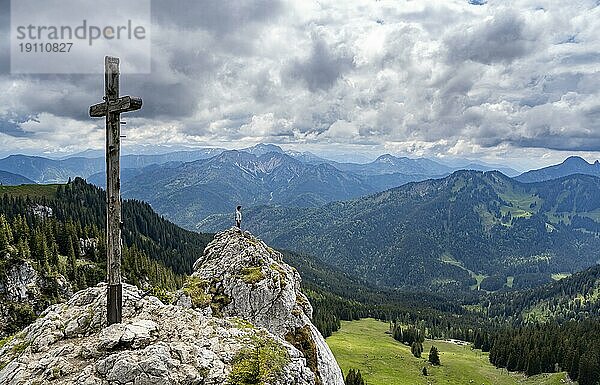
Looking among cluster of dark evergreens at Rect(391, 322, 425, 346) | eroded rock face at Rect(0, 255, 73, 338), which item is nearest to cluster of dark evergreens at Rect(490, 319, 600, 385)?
Result: cluster of dark evergreens at Rect(391, 322, 425, 346)

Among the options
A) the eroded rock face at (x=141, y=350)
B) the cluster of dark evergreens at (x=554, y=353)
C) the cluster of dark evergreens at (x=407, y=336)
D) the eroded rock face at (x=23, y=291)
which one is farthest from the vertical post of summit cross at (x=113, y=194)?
the cluster of dark evergreens at (x=407, y=336)

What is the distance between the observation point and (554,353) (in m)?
124

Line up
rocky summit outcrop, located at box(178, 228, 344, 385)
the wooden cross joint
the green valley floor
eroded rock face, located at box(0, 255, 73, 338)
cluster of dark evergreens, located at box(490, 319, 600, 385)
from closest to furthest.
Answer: the wooden cross joint, rocky summit outcrop, located at box(178, 228, 344, 385), eroded rock face, located at box(0, 255, 73, 338), cluster of dark evergreens, located at box(490, 319, 600, 385), the green valley floor

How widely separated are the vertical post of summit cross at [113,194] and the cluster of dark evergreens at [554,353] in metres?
131

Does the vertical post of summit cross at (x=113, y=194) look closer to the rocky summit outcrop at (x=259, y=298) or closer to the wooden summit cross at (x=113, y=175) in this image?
the wooden summit cross at (x=113, y=175)

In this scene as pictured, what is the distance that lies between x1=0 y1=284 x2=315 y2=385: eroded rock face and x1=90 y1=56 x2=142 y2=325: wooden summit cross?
1225mm

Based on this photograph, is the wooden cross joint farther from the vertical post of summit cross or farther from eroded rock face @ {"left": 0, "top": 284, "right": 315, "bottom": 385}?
eroded rock face @ {"left": 0, "top": 284, "right": 315, "bottom": 385}

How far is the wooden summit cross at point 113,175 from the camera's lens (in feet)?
→ 54.2

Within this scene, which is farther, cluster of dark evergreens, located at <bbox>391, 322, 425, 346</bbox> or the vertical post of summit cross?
cluster of dark evergreens, located at <bbox>391, 322, 425, 346</bbox>

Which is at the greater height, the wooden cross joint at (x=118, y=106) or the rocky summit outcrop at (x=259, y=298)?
the wooden cross joint at (x=118, y=106)

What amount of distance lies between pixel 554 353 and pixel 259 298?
428 ft

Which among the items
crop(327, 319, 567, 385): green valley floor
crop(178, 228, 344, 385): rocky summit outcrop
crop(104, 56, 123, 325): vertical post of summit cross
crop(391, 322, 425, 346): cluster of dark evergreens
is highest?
crop(104, 56, 123, 325): vertical post of summit cross

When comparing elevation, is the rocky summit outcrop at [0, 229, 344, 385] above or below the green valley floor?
above

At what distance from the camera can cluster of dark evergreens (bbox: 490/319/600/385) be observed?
109 metres
